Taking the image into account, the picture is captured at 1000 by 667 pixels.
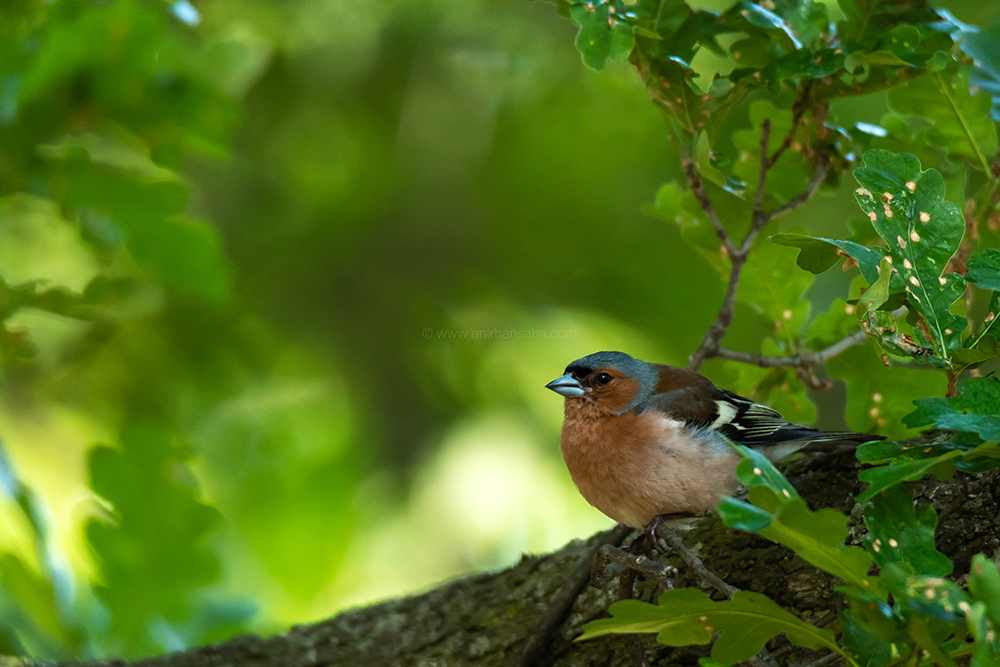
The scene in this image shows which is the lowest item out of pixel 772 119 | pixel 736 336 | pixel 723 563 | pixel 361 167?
pixel 723 563

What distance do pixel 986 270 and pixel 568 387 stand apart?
6.45 ft

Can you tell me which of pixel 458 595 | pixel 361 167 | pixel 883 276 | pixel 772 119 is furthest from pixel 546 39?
pixel 883 276

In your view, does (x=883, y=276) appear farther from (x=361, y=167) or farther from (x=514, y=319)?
(x=361, y=167)

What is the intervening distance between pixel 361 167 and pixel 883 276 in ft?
17.7

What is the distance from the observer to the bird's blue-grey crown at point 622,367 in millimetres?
3484

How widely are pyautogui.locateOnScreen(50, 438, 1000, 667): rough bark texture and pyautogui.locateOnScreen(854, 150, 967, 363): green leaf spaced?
666 mm

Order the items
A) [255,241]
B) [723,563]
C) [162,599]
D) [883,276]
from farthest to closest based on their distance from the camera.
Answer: [255,241] → [162,599] → [723,563] → [883,276]

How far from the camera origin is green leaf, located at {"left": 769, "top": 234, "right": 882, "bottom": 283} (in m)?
1.75

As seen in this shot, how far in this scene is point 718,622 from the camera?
1.67 m

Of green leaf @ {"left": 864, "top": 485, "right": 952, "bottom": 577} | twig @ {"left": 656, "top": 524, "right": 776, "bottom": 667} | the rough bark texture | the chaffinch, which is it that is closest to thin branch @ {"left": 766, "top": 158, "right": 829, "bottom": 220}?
the chaffinch

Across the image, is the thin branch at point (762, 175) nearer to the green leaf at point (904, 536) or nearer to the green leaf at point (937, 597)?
the green leaf at point (904, 536)

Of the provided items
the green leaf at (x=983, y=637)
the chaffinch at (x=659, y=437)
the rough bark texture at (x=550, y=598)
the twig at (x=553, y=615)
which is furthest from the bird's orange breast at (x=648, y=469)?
the green leaf at (x=983, y=637)

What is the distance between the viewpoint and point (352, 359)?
271 inches

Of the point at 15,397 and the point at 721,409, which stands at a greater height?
the point at 15,397
